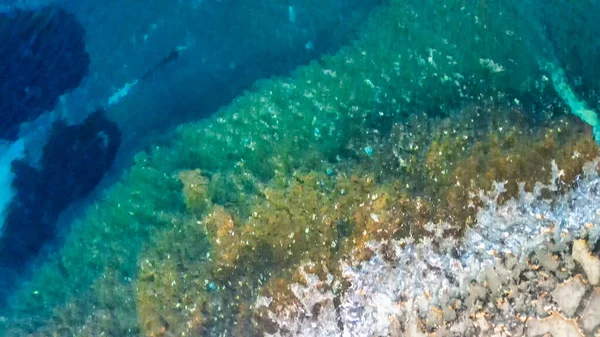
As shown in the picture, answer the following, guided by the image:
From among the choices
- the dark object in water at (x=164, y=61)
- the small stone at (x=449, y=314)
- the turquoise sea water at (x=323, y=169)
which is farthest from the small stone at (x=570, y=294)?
the dark object in water at (x=164, y=61)

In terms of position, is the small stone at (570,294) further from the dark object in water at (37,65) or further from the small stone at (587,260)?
the dark object in water at (37,65)

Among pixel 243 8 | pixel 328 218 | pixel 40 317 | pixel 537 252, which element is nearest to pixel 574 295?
pixel 537 252

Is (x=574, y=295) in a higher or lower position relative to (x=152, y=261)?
higher

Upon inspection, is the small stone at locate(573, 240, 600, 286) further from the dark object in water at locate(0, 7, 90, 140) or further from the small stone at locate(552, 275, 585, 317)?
the dark object in water at locate(0, 7, 90, 140)

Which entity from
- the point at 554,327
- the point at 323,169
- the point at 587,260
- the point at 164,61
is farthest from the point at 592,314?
the point at 164,61

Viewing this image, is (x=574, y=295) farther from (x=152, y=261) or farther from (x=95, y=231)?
(x=95, y=231)

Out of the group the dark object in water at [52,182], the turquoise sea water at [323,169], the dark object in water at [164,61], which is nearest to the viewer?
the turquoise sea water at [323,169]

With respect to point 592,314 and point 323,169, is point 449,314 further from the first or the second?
point 323,169
